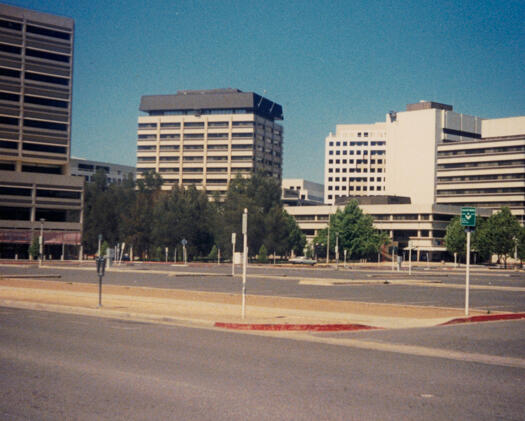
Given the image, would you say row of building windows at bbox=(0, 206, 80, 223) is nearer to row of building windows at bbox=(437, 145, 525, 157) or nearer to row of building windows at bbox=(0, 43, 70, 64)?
row of building windows at bbox=(0, 43, 70, 64)

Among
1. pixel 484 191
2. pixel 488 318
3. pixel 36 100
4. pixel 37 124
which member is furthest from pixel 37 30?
pixel 484 191

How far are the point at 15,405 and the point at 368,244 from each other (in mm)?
113815

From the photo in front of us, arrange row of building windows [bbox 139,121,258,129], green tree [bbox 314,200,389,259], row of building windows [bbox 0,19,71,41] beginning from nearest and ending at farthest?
row of building windows [bbox 0,19,71,41], green tree [bbox 314,200,389,259], row of building windows [bbox 139,121,258,129]

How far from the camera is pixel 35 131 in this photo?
10731cm

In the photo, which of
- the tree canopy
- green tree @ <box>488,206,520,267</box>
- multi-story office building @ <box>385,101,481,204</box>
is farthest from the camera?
multi-story office building @ <box>385,101,481,204</box>

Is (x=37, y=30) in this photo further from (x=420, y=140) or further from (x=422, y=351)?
(x=422, y=351)

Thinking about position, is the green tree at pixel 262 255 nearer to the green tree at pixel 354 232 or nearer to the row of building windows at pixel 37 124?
the green tree at pixel 354 232

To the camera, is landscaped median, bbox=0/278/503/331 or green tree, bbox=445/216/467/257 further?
green tree, bbox=445/216/467/257

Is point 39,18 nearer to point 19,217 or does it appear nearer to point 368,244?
point 19,217

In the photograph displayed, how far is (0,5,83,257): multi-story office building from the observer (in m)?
105

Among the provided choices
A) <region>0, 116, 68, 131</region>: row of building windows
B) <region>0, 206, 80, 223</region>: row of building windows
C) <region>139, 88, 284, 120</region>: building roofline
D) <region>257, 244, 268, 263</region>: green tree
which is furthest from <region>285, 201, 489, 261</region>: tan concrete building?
<region>0, 116, 68, 131</region>: row of building windows

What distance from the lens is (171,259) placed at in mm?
107625

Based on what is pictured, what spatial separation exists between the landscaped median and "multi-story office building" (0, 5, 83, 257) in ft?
258

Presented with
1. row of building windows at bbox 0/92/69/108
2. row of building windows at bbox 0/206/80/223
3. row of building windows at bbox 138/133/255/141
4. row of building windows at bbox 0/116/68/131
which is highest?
row of building windows at bbox 138/133/255/141
